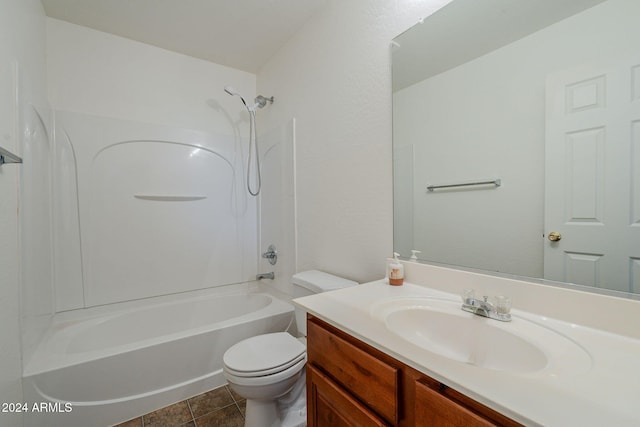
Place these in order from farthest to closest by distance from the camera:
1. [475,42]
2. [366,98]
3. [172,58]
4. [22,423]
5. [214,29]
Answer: [172,58] → [214,29] → [366,98] → [22,423] → [475,42]

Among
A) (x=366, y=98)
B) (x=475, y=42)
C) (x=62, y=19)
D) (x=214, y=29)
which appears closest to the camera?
(x=475, y=42)

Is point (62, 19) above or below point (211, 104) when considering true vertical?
above

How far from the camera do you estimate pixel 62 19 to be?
1.82m

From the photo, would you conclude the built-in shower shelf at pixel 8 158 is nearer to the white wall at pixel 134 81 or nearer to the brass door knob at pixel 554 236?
the white wall at pixel 134 81

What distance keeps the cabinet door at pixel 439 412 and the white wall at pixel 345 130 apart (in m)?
0.78

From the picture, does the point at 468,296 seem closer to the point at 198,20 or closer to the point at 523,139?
the point at 523,139

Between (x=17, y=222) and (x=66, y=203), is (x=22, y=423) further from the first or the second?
(x=66, y=203)

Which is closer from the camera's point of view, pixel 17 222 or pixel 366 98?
pixel 17 222

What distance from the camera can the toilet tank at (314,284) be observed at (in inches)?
56.2

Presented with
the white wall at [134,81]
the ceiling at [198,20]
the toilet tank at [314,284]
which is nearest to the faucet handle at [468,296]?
the toilet tank at [314,284]

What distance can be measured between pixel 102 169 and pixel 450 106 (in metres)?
2.36

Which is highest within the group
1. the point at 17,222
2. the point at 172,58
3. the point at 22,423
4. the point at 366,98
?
the point at 172,58

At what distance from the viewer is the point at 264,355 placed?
1.36m

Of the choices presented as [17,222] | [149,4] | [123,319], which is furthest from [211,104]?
[123,319]
